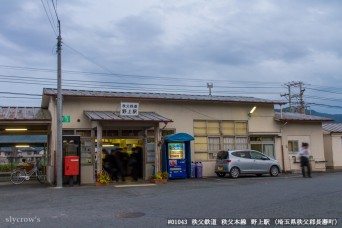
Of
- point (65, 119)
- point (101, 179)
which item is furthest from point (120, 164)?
point (65, 119)

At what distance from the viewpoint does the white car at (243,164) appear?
22.1 meters

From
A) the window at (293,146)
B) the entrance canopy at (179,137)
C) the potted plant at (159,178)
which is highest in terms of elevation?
the entrance canopy at (179,137)

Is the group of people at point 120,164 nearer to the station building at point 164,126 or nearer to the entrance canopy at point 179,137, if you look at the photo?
the station building at point 164,126

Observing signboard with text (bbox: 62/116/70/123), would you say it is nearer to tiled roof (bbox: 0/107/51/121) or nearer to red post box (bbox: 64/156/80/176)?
tiled roof (bbox: 0/107/51/121)

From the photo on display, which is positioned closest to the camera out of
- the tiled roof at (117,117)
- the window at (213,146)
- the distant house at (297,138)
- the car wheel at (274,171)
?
the tiled roof at (117,117)

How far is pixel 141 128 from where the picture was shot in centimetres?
2189

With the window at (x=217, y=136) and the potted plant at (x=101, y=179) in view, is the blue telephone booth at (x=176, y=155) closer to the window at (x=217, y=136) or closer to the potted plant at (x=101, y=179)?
the window at (x=217, y=136)

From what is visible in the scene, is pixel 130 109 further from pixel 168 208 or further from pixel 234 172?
pixel 168 208

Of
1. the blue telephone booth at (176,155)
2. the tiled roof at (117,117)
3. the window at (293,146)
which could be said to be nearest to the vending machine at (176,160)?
the blue telephone booth at (176,155)

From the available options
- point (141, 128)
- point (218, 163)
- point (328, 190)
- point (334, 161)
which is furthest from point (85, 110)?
point (334, 161)

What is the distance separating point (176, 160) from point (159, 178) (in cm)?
256

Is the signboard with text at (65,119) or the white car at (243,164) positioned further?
the white car at (243,164)

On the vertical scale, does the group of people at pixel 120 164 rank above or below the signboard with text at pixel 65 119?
below

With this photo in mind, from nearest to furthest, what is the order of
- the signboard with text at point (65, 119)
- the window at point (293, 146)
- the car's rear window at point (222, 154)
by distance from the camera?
1. the signboard with text at point (65, 119)
2. the car's rear window at point (222, 154)
3. the window at point (293, 146)
